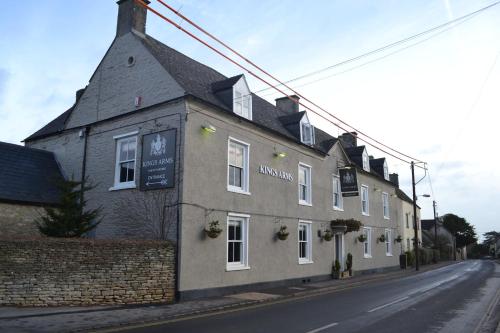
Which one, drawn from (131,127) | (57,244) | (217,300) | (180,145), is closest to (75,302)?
(57,244)

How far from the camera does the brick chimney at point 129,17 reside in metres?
18.5

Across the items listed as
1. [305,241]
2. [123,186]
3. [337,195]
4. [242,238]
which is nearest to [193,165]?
[123,186]

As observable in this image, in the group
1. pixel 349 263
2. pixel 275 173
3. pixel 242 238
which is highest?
pixel 275 173

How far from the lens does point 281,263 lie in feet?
64.4

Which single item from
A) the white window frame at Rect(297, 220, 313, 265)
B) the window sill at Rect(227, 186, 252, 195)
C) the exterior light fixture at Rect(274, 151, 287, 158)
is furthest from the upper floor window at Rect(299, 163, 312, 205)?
the window sill at Rect(227, 186, 252, 195)

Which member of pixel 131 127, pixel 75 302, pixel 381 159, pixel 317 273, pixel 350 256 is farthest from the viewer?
pixel 381 159

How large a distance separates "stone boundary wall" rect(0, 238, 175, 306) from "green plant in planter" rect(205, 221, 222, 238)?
6.21ft

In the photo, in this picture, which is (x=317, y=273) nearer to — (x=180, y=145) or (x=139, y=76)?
(x=180, y=145)

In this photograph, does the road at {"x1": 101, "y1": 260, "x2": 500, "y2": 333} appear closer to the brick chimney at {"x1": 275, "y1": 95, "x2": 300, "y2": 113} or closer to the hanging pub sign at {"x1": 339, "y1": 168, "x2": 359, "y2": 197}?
the hanging pub sign at {"x1": 339, "y1": 168, "x2": 359, "y2": 197}

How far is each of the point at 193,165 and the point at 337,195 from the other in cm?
1362

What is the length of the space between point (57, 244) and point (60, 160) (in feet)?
29.2

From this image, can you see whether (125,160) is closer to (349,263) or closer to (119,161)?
(119,161)

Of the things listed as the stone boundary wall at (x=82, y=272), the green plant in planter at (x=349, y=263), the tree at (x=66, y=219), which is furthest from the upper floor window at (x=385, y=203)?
the tree at (x=66, y=219)

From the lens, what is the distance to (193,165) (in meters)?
15.4
